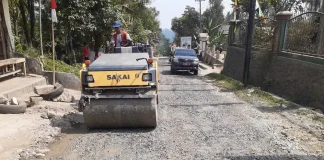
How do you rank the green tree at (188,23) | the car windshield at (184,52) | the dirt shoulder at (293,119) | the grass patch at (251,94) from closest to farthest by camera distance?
the dirt shoulder at (293,119)
the grass patch at (251,94)
the car windshield at (184,52)
the green tree at (188,23)

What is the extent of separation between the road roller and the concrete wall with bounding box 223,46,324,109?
16.1 ft

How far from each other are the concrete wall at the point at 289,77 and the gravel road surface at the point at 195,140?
1.79 m

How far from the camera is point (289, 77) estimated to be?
33.1 feet

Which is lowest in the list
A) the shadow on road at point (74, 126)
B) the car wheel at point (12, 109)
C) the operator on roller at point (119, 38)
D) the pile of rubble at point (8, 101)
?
the shadow on road at point (74, 126)

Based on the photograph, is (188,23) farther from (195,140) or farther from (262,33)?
(195,140)

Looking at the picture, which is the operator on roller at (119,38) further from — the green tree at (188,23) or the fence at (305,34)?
the green tree at (188,23)

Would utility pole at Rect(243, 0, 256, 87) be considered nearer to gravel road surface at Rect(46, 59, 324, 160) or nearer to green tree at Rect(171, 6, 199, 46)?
gravel road surface at Rect(46, 59, 324, 160)

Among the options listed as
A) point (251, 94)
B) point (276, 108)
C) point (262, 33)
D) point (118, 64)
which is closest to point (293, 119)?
point (276, 108)

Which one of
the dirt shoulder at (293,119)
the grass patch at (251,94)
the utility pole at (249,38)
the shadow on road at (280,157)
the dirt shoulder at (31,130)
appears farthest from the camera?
the utility pole at (249,38)

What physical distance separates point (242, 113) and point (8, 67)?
24.7 feet

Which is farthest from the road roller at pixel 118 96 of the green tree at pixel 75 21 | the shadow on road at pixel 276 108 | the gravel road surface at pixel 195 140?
the green tree at pixel 75 21

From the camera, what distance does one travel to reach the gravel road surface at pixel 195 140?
5105mm

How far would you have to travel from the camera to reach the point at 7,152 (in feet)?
16.9

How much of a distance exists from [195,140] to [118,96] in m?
1.74
